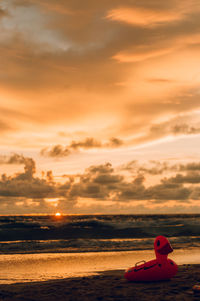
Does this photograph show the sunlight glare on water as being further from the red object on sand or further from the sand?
the red object on sand

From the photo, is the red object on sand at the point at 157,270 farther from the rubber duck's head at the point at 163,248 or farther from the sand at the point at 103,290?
the sand at the point at 103,290

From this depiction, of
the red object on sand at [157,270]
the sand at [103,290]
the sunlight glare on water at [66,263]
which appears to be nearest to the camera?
the sand at [103,290]

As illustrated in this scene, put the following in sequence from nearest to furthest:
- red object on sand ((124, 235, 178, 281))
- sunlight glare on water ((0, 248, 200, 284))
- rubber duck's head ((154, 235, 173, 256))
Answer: red object on sand ((124, 235, 178, 281)) < rubber duck's head ((154, 235, 173, 256)) < sunlight glare on water ((0, 248, 200, 284))

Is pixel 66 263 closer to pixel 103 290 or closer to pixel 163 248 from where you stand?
pixel 103 290

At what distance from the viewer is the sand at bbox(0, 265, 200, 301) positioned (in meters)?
10.5

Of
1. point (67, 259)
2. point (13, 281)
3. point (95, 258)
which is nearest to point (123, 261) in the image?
point (95, 258)

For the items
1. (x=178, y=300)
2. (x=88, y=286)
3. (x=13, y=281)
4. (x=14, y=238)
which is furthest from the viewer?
(x=14, y=238)

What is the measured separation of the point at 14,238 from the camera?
1331 inches

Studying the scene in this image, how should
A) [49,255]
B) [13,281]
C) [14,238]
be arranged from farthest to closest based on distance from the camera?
1. [14,238]
2. [49,255]
3. [13,281]

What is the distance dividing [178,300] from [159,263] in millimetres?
2529

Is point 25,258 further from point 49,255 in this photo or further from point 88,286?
point 88,286

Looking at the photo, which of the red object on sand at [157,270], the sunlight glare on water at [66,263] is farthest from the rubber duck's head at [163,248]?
the sunlight glare on water at [66,263]

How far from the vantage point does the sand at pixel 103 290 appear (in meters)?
10.5

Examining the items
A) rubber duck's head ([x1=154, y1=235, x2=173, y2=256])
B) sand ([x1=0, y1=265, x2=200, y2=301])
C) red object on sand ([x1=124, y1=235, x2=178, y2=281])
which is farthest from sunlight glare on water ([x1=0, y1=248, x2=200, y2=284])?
rubber duck's head ([x1=154, y1=235, x2=173, y2=256])
